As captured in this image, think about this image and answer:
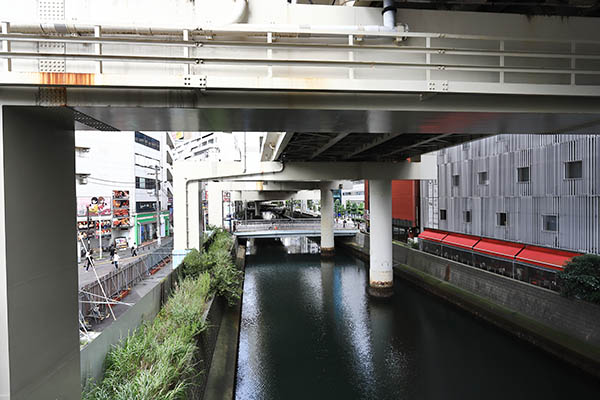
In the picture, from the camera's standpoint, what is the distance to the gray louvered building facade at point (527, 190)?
44.7 ft

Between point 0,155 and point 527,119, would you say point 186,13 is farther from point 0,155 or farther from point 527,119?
point 527,119

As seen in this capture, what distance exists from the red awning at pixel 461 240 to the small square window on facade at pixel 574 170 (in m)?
6.82

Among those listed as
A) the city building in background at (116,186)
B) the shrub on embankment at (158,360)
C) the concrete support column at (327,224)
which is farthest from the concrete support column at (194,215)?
the concrete support column at (327,224)

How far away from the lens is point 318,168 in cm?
2134

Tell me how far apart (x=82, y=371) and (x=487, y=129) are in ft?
27.7

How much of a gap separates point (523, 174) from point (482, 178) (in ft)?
10.5

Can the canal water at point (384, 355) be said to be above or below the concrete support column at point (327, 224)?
below

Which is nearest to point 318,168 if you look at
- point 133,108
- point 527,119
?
point 527,119

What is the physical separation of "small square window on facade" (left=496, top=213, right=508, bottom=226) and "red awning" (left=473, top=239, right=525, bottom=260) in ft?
3.11

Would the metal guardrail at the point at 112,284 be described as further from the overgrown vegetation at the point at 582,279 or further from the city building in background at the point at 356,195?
the city building in background at the point at 356,195

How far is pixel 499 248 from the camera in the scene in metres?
18.2

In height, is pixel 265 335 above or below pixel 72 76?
below

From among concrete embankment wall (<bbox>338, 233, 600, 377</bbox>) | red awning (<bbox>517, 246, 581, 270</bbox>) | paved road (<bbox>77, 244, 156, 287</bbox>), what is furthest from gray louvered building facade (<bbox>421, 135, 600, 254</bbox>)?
paved road (<bbox>77, 244, 156, 287</bbox>)

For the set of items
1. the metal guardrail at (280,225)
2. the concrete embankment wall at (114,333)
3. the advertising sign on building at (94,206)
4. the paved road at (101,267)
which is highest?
the advertising sign on building at (94,206)
